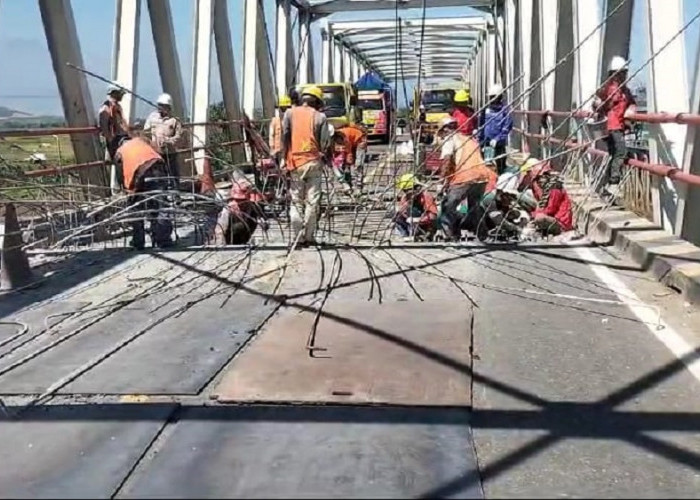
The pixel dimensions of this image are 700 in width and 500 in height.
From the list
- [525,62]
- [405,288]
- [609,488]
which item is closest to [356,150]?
[525,62]

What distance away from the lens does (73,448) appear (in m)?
4.51

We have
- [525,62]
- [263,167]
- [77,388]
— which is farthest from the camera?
[525,62]

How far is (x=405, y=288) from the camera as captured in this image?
809 centimetres

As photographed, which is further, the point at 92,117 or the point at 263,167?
the point at 92,117

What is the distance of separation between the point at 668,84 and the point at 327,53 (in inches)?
1206

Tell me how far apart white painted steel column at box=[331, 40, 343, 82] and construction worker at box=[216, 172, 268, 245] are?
29.7 metres

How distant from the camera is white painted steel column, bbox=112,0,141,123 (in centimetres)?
1448

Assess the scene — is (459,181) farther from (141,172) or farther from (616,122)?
(141,172)

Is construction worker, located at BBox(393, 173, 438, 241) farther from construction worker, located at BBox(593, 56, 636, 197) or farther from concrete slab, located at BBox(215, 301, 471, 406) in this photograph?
concrete slab, located at BBox(215, 301, 471, 406)

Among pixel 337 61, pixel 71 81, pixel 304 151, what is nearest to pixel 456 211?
pixel 304 151

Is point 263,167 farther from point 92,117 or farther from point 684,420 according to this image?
point 684,420

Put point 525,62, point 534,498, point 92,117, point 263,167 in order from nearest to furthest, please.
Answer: point 534,498
point 263,167
point 92,117
point 525,62

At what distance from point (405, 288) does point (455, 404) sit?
125 inches

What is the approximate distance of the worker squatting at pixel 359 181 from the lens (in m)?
10.1
